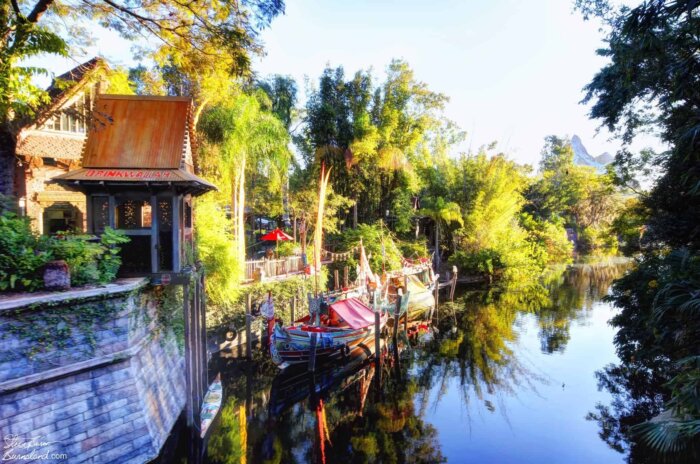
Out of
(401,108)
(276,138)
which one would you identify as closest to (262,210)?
(276,138)

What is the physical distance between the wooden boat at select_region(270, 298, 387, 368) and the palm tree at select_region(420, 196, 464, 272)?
46.9 feet

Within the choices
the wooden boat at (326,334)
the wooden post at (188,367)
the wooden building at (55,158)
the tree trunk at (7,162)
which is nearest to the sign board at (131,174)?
the wooden post at (188,367)

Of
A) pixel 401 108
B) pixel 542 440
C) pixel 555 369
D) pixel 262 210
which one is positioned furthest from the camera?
pixel 401 108

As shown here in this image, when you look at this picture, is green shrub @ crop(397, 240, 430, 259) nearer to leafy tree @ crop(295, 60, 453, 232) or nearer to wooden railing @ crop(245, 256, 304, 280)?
leafy tree @ crop(295, 60, 453, 232)

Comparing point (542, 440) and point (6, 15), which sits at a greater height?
point (6, 15)

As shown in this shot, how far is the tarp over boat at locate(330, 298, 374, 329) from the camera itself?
1548 cm

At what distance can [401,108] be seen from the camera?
27812 millimetres

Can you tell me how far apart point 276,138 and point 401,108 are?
1308cm

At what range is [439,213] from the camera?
29.2 m

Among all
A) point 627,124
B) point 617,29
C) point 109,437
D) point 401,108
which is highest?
point 401,108

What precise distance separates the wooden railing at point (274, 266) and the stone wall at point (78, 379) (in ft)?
29.0

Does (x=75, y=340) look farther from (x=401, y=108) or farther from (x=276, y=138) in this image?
(x=401, y=108)

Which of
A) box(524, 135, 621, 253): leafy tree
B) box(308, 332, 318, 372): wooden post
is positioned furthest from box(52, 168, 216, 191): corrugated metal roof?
box(524, 135, 621, 253): leafy tree

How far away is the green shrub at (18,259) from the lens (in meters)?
6.77
